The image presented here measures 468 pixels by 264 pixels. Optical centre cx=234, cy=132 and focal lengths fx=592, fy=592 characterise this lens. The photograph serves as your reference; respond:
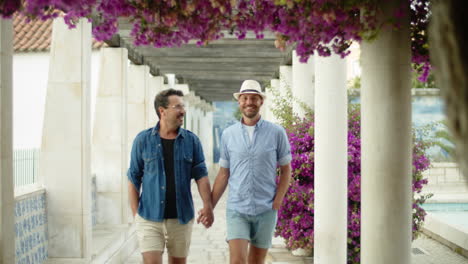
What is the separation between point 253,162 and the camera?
14.5 feet

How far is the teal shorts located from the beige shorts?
0.37 m

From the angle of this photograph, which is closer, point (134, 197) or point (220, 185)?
point (134, 197)

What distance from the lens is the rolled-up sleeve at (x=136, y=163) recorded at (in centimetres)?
426

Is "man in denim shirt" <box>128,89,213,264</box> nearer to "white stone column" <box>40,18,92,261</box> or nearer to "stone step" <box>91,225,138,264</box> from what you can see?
"white stone column" <box>40,18,92,261</box>

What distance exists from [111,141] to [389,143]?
24.9 ft

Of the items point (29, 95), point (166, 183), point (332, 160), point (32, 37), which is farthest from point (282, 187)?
point (29, 95)

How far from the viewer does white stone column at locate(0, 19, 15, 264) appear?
3.97 m

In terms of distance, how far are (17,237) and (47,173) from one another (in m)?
1.28

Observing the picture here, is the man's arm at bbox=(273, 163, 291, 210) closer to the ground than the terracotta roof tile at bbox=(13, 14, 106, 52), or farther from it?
closer to the ground

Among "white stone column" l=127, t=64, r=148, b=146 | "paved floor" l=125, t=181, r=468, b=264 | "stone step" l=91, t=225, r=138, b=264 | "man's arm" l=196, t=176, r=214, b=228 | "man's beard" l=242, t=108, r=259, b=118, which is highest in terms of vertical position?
"white stone column" l=127, t=64, r=148, b=146

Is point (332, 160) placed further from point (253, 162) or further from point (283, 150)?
point (253, 162)

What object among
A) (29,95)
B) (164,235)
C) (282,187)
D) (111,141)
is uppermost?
(29,95)

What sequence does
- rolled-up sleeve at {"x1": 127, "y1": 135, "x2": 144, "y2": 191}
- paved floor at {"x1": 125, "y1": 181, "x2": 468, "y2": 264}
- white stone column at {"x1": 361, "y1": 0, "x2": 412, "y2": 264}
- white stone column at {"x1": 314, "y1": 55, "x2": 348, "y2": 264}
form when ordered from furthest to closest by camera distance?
paved floor at {"x1": 125, "y1": 181, "x2": 468, "y2": 264}
white stone column at {"x1": 314, "y1": 55, "x2": 348, "y2": 264}
rolled-up sleeve at {"x1": 127, "y1": 135, "x2": 144, "y2": 191}
white stone column at {"x1": 361, "y1": 0, "x2": 412, "y2": 264}

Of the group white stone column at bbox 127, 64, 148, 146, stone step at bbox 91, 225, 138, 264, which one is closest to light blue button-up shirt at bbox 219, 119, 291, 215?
stone step at bbox 91, 225, 138, 264
